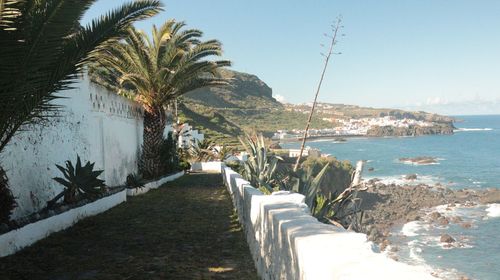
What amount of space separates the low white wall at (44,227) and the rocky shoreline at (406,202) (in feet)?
89.7

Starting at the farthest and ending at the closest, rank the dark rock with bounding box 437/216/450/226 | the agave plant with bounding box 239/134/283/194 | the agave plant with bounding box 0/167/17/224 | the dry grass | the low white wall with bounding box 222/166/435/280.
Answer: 1. the dark rock with bounding box 437/216/450/226
2. the agave plant with bounding box 239/134/283/194
3. the agave plant with bounding box 0/167/17/224
4. the dry grass
5. the low white wall with bounding box 222/166/435/280

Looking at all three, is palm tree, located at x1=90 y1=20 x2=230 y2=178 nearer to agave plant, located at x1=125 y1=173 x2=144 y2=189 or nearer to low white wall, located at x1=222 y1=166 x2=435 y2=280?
agave plant, located at x1=125 y1=173 x2=144 y2=189

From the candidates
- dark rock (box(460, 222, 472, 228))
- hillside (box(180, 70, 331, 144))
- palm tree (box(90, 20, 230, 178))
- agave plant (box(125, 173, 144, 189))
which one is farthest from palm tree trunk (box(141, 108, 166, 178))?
hillside (box(180, 70, 331, 144))

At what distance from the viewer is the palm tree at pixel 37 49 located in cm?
537

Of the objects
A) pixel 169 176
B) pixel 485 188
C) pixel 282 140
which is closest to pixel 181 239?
pixel 169 176

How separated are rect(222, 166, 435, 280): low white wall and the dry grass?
78 cm

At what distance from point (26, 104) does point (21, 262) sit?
2.06 metres

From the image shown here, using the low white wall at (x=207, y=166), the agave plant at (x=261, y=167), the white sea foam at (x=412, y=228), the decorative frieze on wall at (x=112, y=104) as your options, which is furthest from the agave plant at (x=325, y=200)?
the white sea foam at (x=412, y=228)

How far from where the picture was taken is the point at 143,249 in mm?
6512

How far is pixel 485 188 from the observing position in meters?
56.0

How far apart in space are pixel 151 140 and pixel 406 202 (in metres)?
38.9

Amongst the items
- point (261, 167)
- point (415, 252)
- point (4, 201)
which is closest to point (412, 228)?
point (415, 252)

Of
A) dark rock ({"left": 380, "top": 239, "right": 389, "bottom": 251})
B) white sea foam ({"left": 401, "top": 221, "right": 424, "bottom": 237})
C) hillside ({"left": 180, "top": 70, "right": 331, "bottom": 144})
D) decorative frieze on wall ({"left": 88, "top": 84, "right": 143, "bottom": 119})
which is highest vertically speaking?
hillside ({"left": 180, "top": 70, "right": 331, "bottom": 144})

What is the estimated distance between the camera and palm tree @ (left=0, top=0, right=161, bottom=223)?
537 cm
